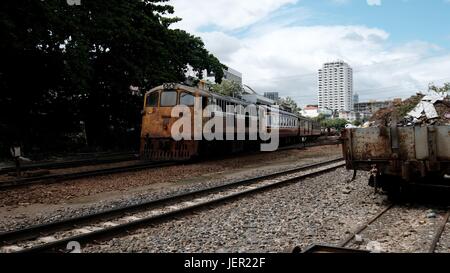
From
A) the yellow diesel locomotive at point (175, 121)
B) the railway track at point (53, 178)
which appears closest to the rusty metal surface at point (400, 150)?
the railway track at point (53, 178)

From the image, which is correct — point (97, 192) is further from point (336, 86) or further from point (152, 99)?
point (336, 86)

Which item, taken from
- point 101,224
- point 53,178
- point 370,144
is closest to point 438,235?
point 370,144

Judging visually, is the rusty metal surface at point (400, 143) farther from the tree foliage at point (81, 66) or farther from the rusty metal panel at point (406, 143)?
the tree foliage at point (81, 66)

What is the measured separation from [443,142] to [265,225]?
334 centimetres

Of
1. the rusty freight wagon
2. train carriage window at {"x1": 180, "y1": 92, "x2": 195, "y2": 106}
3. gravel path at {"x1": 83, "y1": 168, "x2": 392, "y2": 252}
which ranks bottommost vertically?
gravel path at {"x1": 83, "y1": 168, "x2": 392, "y2": 252}

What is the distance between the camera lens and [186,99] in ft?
51.2

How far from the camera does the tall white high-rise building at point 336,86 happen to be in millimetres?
135625

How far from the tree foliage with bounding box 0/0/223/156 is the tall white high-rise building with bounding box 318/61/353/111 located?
377 feet

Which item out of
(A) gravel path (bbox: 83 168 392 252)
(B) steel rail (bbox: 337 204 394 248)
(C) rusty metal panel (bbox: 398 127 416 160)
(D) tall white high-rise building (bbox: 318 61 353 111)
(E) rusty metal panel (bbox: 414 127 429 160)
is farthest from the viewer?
(D) tall white high-rise building (bbox: 318 61 353 111)

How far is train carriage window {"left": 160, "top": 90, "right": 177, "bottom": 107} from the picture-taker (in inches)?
618

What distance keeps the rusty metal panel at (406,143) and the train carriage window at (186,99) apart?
9549 mm

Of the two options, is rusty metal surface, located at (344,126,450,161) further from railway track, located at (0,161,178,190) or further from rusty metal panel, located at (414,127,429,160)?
railway track, located at (0,161,178,190)

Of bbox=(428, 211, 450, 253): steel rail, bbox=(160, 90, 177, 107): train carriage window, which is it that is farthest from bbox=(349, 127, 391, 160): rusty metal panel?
bbox=(160, 90, 177, 107): train carriage window

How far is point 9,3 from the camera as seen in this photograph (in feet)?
49.1
